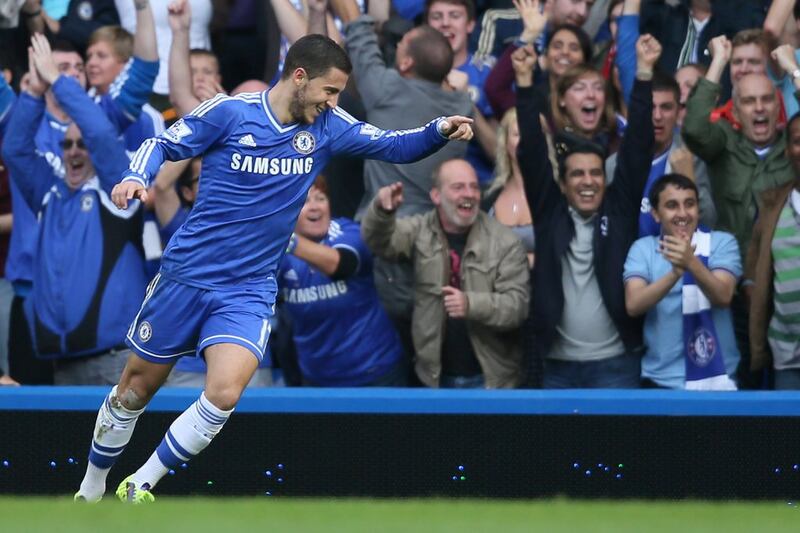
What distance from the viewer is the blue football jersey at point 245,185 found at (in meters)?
6.86

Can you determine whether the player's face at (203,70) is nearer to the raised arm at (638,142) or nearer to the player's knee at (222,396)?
the raised arm at (638,142)

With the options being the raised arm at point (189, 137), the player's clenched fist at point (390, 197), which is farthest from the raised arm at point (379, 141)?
the player's clenched fist at point (390, 197)

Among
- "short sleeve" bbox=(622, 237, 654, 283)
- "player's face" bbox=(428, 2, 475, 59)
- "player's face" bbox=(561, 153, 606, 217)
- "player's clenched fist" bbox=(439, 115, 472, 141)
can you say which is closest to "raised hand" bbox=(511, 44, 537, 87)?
"player's face" bbox=(561, 153, 606, 217)

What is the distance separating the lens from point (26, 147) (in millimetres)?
9102

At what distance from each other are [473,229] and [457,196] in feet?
0.86

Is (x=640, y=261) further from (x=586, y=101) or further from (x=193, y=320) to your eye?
(x=193, y=320)

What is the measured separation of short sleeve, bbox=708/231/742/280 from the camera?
8609 mm

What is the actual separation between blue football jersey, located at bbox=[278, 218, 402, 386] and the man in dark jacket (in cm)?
96

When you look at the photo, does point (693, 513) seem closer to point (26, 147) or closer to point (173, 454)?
point (173, 454)

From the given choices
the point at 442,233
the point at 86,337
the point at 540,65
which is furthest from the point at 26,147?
the point at 540,65

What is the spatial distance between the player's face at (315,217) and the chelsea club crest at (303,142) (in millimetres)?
1898

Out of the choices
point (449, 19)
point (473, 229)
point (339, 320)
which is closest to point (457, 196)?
point (473, 229)

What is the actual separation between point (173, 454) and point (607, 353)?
2.93 meters

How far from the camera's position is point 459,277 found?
8.81 meters
